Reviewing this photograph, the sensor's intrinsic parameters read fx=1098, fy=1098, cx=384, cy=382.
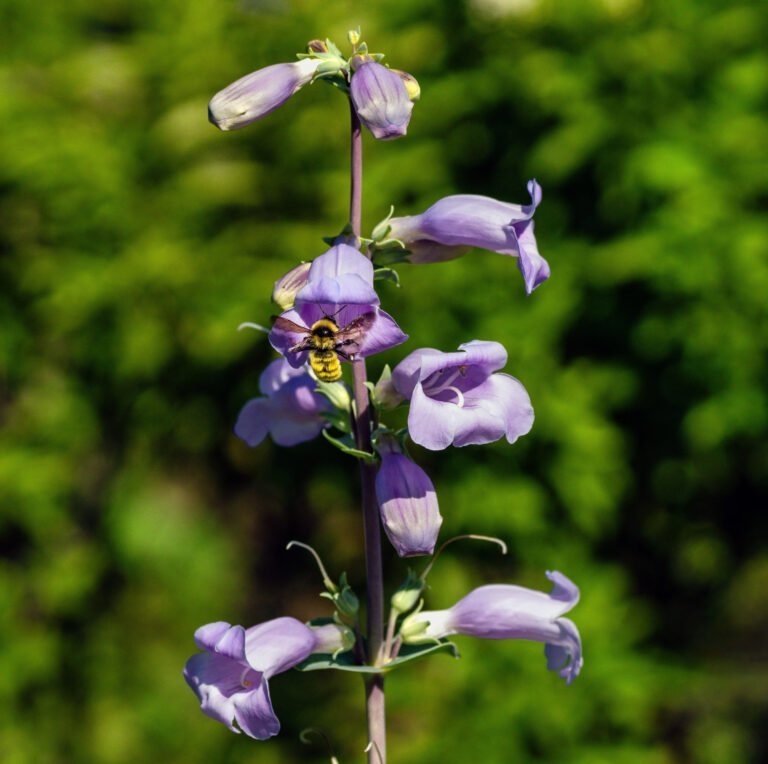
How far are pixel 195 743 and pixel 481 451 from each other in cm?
165

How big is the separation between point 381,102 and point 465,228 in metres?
0.30

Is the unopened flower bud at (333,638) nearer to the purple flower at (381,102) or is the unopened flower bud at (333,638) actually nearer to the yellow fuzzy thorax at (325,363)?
the yellow fuzzy thorax at (325,363)

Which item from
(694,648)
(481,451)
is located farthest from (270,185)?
(694,648)

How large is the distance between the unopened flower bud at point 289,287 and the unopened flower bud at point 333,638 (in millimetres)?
513

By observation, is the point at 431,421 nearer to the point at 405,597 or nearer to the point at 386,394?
the point at 386,394

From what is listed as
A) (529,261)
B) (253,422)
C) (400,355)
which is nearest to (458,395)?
(529,261)

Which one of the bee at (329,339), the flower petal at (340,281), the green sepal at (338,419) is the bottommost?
the green sepal at (338,419)

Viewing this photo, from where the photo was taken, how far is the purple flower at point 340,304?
4.77 ft

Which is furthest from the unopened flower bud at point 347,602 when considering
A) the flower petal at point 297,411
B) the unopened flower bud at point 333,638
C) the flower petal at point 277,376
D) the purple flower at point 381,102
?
the purple flower at point 381,102

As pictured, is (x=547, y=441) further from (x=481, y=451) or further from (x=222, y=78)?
(x=222, y=78)

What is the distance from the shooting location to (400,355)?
13.0ft

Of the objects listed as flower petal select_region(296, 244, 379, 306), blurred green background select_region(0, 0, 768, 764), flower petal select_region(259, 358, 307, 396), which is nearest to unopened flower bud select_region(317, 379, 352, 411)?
flower petal select_region(259, 358, 307, 396)

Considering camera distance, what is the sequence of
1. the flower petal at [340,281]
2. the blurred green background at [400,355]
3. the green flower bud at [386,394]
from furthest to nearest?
the blurred green background at [400,355] → the green flower bud at [386,394] → the flower petal at [340,281]

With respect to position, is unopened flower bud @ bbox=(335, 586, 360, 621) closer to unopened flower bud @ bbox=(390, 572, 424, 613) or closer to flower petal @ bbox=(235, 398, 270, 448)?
unopened flower bud @ bbox=(390, 572, 424, 613)
